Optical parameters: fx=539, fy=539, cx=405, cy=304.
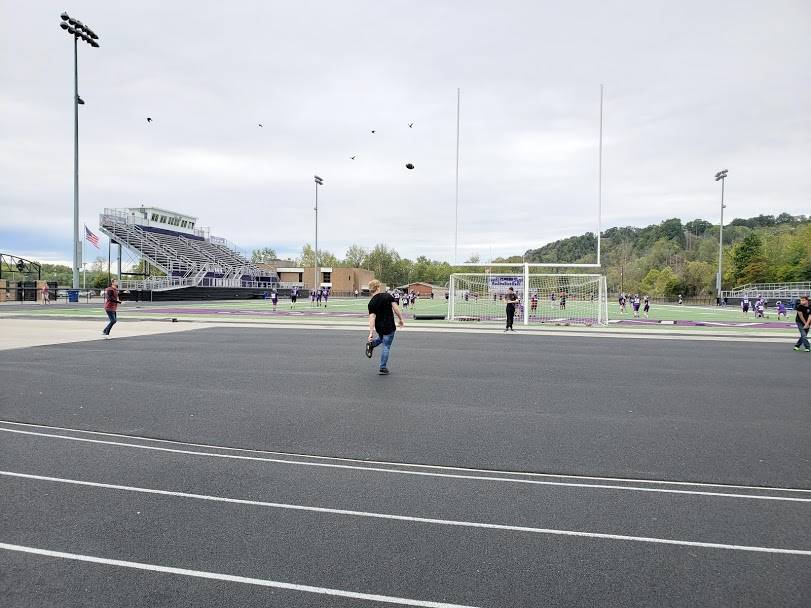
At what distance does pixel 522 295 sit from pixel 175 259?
151 ft

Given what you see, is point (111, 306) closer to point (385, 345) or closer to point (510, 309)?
point (385, 345)

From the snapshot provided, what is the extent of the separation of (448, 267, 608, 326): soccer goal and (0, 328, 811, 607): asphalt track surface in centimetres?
1938

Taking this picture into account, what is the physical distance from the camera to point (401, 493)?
175 inches

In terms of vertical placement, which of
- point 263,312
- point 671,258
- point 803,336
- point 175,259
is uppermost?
point 671,258

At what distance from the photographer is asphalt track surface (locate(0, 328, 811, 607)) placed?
10.2ft

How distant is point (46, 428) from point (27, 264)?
5203cm

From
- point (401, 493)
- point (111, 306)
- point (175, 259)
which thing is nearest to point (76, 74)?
point (111, 306)

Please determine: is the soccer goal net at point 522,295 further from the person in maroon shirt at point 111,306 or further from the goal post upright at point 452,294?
the person in maroon shirt at point 111,306

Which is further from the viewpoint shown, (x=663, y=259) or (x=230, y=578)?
(x=663, y=259)

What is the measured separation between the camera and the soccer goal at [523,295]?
28.8 m

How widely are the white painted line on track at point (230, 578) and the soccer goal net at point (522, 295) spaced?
25.3 meters

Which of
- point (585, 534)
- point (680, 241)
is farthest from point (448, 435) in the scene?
point (680, 241)

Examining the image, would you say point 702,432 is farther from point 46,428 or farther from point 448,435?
point 46,428

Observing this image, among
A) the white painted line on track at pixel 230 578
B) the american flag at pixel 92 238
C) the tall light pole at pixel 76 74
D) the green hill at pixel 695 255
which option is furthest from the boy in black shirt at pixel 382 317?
the green hill at pixel 695 255
